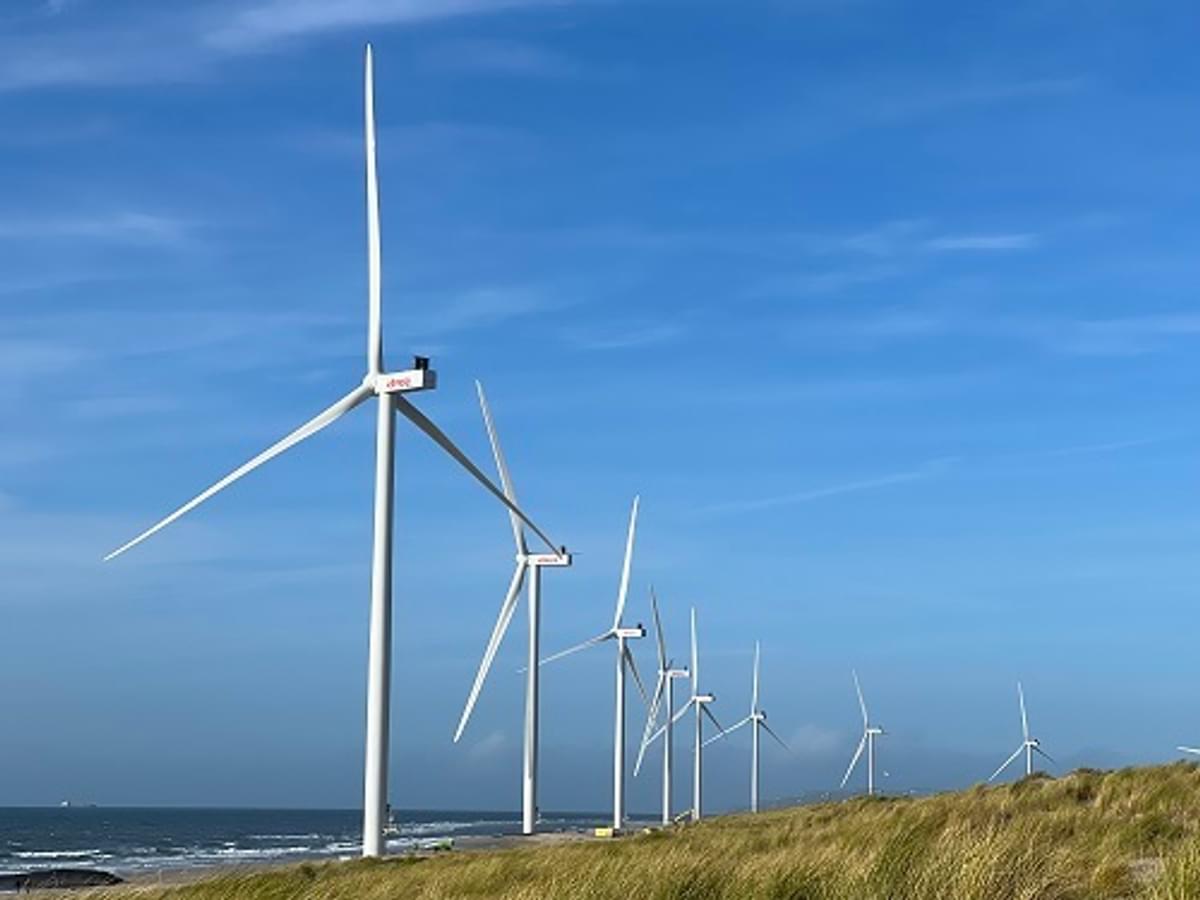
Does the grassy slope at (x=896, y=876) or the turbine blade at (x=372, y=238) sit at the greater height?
the turbine blade at (x=372, y=238)

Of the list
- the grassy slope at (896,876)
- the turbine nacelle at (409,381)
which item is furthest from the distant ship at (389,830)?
the grassy slope at (896,876)

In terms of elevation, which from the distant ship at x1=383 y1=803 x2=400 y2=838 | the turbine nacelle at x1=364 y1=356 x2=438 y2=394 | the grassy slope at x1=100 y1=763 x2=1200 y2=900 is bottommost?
the distant ship at x1=383 y1=803 x2=400 y2=838

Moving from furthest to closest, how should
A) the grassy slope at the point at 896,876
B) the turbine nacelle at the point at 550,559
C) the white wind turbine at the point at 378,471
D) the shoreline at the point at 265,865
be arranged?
the turbine nacelle at the point at 550,559
the white wind turbine at the point at 378,471
the shoreline at the point at 265,865
the grassy slope at the point at 896,876

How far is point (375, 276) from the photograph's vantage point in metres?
47.8

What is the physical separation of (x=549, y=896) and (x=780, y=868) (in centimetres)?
292

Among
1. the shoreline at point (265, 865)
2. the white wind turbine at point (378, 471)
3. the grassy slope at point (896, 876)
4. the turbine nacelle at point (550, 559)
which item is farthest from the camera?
the turbine nacelle at point (550, 559)

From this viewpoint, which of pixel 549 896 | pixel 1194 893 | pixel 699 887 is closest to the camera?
pixel 1194 893

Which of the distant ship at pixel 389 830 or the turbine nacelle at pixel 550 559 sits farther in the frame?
the turbine nacelle at pixel 550 559

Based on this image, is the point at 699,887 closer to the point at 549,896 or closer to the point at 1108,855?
the point at 549,896

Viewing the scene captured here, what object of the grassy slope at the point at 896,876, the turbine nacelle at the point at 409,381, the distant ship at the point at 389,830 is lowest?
the distant ship at the point at 389,830

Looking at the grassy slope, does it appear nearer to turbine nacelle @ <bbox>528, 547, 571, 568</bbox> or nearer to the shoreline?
the shoreline

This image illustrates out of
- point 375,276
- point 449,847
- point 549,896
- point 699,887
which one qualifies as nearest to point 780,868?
point 699,887

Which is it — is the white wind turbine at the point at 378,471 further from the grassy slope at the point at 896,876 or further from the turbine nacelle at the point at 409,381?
the grassy slope at the point at 896,876

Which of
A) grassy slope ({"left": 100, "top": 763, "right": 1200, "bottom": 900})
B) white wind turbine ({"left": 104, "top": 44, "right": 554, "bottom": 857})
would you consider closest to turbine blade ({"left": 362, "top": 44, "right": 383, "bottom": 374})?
white wind turbine ({"left": 104, "top": 44, "right": 554, "bottom": 857})
